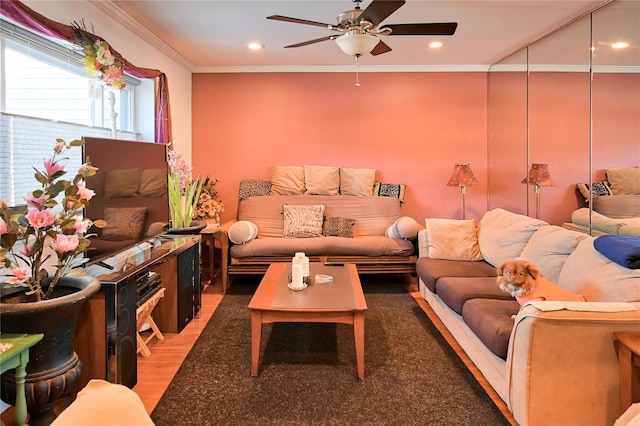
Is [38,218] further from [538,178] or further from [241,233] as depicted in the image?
[538,178]

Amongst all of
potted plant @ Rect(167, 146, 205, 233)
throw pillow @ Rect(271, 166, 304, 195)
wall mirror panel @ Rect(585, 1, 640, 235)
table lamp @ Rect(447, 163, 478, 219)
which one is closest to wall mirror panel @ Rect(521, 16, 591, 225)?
wall mirror panel @ Rect(585, 1, 640, 235)

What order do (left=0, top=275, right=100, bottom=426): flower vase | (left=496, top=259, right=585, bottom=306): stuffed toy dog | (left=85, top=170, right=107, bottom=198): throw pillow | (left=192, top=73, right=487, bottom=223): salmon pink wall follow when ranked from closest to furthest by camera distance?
(left=0, top=275, right=100, bottom=426): flower vase → (left=496, top=259, right=585, bottom=306): stuffed toy dog → (left=85, top=170, right=107, bottom=198): throw pillow → (left=192, top=73, right=487, bottom=223): salmon pink wall

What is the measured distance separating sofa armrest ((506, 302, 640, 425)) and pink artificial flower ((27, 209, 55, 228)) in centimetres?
208

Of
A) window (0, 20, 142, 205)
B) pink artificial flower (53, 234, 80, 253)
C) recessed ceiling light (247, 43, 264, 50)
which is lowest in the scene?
pink artificial flower (53, 234, 80, 253)

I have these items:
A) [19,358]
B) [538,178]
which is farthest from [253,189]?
[19,358]

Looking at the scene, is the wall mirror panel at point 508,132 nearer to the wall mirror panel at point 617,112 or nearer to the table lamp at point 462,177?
the table lamp at point 462,177

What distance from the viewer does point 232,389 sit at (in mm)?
2299

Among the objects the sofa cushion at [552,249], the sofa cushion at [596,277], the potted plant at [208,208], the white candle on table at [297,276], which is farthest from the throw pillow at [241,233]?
the sofa cushion at [596,277]

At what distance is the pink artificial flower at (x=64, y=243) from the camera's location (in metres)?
1.74

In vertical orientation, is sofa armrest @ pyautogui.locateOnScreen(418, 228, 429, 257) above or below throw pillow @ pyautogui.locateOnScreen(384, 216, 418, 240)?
below

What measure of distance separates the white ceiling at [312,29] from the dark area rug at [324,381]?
2.40 m

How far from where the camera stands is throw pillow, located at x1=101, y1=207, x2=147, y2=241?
2.46 meters

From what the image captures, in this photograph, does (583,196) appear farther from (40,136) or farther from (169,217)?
(40,136)

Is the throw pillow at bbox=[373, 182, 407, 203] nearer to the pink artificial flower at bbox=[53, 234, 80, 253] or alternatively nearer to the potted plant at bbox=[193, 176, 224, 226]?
the potted plant at bbox=[193, 176, 224, 226]
